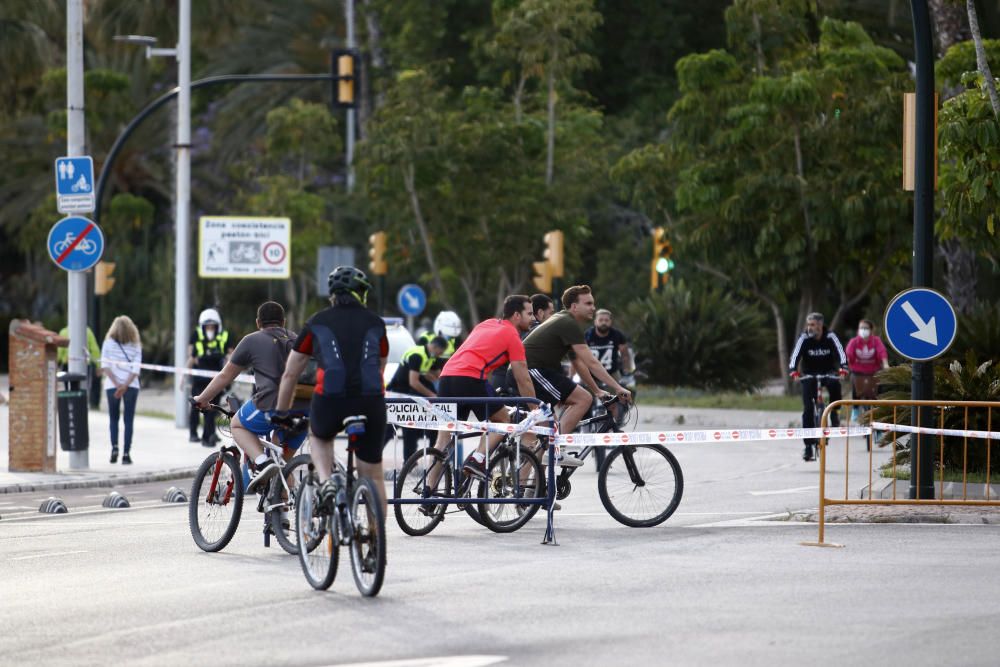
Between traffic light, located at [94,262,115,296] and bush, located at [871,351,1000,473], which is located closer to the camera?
bush, located at [871,351,1000,473]

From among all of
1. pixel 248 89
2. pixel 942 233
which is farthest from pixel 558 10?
pixel 942 233

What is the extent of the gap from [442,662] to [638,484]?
6.06 meters

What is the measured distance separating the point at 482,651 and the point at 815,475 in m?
11.5

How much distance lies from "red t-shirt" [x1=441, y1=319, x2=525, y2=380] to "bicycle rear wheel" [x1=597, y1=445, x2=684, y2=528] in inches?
43.8

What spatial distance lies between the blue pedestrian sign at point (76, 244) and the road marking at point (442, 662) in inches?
512

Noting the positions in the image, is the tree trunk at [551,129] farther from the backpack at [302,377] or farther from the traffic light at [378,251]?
the backpack at [302,377]

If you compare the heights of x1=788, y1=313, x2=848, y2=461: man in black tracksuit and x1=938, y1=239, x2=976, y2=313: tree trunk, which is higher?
x1=938, y1=239, x2=976, y2=313: tree trunk

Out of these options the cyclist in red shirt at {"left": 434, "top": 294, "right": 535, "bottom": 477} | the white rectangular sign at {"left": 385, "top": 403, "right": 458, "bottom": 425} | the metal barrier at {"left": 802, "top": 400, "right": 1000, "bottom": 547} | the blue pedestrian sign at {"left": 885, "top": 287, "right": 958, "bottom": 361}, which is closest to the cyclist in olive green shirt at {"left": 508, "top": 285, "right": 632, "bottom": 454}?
the cyclist in red shirt at {"left": 434, "top": 294, "right": 535, "bottom": 477}

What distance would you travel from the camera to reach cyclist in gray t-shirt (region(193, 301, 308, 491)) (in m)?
12.1

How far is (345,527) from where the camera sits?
9.89 metres

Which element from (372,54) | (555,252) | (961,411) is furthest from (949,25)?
(372,54)

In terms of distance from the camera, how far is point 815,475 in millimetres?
19297

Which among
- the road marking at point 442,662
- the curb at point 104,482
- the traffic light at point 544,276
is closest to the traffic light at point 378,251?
the traffic light at point 544,276

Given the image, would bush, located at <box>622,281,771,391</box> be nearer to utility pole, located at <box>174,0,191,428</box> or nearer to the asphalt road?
utility pole, located at <box>174,0,191,428</box>
